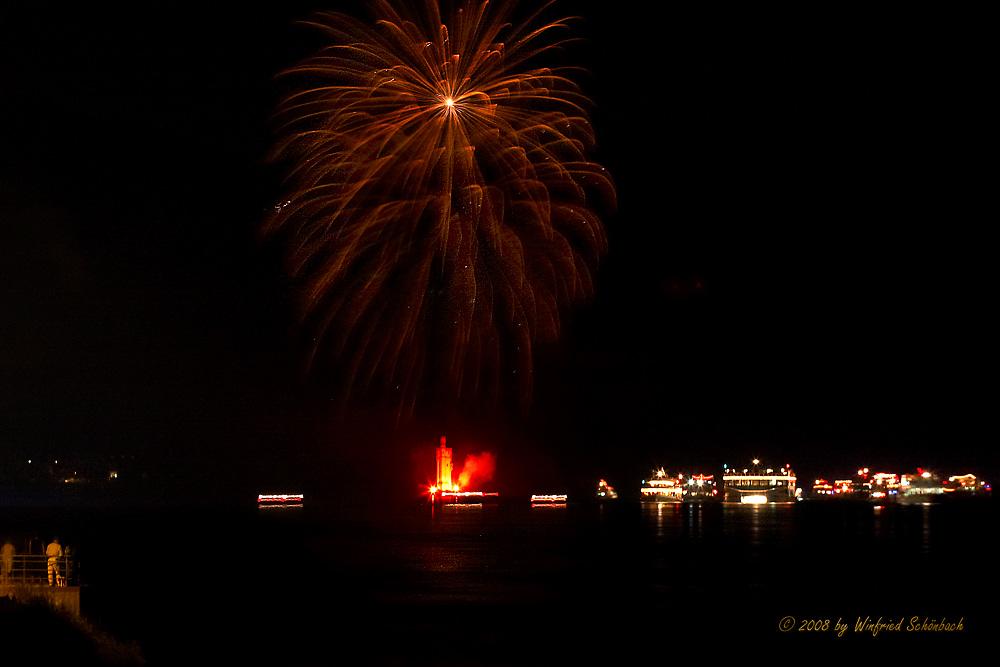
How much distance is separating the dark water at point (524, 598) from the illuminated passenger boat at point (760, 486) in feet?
386

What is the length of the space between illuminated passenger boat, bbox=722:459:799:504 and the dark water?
117783mm

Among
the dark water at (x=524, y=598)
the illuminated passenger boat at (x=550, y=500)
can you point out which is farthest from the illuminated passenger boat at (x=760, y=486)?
the dark water at (x=524, y=598)

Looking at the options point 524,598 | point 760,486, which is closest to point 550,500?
point 760,486

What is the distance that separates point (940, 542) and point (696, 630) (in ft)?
126

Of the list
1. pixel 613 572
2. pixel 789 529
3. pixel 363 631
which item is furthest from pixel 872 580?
pixel 789 529

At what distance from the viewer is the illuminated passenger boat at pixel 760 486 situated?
168 meters

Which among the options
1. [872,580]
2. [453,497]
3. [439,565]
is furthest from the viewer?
[453,497]

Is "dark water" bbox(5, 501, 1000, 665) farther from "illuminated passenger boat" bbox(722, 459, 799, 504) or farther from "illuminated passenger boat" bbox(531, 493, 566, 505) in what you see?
"illuminated passenger boat" bbox(722, 459, 799, 504)

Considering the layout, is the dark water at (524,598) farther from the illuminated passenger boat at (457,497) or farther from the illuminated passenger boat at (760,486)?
the illuminated passenger boat at (760,486)

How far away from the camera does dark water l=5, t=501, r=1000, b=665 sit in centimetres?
2072

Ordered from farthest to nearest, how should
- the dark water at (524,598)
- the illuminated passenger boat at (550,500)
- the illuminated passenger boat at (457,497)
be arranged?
the illuminated passenger boat at (457,497), the illuminated passenger boat at (550,500), the dark water at (524,598)

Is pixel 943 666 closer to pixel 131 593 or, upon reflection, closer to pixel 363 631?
pixel 363 631

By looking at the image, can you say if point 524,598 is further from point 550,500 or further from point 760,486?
point 760,486

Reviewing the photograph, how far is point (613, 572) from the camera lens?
36.2 metres
